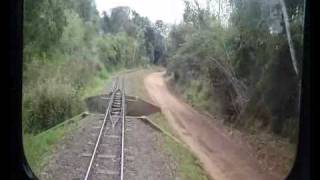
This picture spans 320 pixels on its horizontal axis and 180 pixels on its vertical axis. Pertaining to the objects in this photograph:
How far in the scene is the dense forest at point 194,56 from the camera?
65.4 inches

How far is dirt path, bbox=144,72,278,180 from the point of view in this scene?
1.68 meters

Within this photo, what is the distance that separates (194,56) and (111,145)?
60cm

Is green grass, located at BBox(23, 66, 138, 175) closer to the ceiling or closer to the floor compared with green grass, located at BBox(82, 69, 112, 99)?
closer to the floor

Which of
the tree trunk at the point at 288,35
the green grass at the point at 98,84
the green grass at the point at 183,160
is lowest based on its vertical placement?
the green grass at the point at 183,160

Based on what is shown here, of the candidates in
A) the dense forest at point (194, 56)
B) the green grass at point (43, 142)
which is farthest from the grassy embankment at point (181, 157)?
the green grass at point (43, 142)

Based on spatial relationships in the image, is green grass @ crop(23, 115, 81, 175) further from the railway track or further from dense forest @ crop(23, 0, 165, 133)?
the railway track

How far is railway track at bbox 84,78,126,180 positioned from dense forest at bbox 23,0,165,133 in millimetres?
147

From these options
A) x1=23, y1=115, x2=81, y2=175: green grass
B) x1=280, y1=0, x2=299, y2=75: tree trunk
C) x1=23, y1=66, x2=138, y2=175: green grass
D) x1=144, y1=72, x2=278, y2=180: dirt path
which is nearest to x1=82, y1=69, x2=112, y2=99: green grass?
x1=23, y1=66, x2=138, y2=175: green grass

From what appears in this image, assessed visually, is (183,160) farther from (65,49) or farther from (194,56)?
(65,49)

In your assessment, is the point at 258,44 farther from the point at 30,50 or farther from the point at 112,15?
the point at 30,50

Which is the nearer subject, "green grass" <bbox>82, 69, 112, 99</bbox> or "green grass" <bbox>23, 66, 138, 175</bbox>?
"green grass" <bbox>23, 66, 138, 175</bbox>

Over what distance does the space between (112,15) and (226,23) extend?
1.80 feet

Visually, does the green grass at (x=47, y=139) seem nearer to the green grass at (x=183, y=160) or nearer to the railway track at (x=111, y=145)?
the railway track at (x=111, y=145)

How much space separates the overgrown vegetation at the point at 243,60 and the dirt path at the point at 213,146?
3.2 inches
